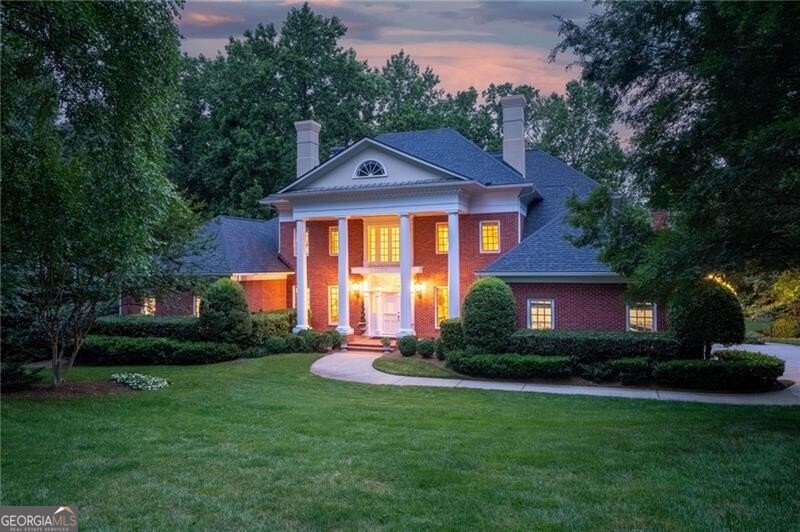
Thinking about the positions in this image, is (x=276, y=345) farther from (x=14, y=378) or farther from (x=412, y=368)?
(x=14, y=378)

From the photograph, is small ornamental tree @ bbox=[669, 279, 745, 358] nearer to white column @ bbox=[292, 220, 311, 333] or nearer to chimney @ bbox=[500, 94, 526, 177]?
chimney @ bbox=[500, 94, 526, 177]

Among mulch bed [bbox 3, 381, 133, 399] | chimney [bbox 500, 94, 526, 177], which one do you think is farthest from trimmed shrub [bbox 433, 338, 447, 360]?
mulch bed [bbox 3, 381, 133, 399]

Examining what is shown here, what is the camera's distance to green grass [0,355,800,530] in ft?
16.3

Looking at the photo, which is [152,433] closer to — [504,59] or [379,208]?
[504,59]

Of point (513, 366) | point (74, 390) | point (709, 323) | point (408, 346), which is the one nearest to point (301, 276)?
point (408, 346)

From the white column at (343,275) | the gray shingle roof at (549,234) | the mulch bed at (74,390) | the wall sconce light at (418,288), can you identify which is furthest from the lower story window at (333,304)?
the mulch bed at (74,390)

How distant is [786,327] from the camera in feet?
85.2

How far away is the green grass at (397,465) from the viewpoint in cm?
495

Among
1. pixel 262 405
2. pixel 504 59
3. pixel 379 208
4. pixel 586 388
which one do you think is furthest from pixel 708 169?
pixel 379 208

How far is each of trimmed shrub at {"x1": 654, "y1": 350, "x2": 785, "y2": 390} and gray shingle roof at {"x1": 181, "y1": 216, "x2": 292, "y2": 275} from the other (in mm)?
16221

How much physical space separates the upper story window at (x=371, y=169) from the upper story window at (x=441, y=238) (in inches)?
130

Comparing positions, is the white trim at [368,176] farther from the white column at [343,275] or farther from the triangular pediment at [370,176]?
the white column at [343,275]

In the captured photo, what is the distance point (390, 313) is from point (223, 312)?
24.1ft

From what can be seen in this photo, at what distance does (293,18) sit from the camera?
37875 millimetres
